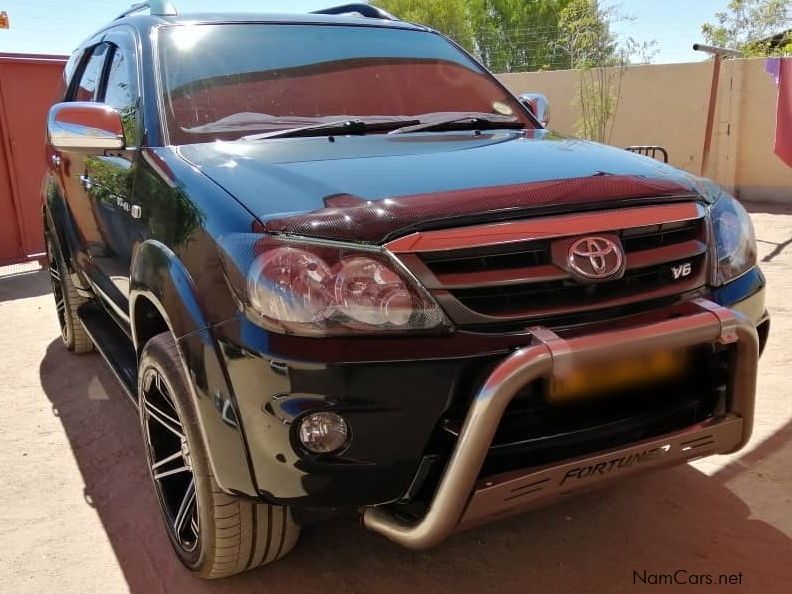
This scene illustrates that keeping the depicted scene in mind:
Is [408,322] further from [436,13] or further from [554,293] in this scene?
[436,13]

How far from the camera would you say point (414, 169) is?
2.19 meters

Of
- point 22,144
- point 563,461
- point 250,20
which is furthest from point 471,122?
point 22,144

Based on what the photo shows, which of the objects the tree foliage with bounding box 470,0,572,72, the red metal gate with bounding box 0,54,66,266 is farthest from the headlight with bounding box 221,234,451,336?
the tree foliage with bounding box 470,0,572,72

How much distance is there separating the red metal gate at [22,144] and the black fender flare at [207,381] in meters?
6.42

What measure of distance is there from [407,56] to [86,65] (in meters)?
1.81

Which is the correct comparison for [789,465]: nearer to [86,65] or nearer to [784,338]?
[784,338]

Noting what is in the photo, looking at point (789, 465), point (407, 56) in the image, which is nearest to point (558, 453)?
point (789, 465)

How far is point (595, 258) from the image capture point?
1.93 metres

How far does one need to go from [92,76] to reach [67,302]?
1.35 metres

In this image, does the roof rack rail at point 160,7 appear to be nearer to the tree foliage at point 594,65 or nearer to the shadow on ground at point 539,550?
the shadow on ground at point 539,550

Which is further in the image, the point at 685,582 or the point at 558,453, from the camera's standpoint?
the point at 685,582

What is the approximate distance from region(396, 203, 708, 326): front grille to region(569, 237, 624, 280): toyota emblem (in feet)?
0.07

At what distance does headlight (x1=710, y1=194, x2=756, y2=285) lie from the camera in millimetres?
2230

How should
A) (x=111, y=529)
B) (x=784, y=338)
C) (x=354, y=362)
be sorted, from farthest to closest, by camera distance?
1. (x=784, y=338)
2. (x=111, y=529)
3. (x=354, y=362)
